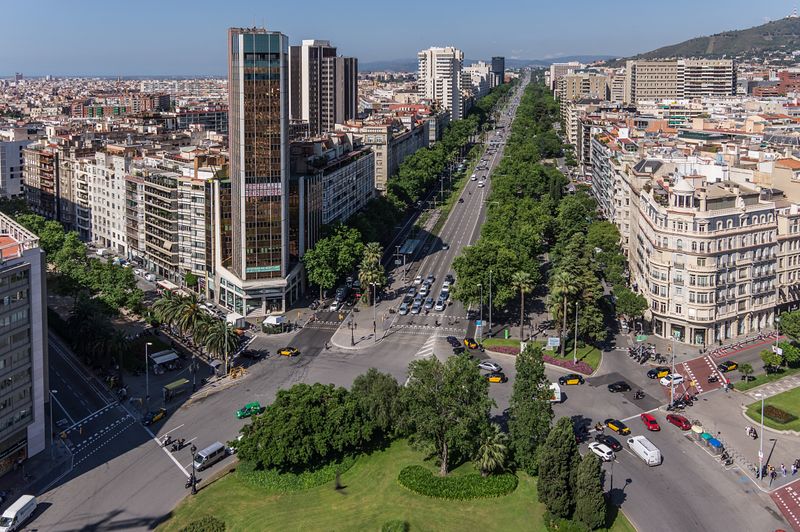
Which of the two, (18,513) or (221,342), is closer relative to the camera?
(18,513)

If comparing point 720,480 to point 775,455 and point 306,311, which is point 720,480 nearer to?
point 775,455

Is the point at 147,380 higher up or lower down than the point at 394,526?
higher up

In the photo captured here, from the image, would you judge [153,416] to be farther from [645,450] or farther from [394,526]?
[645,450]

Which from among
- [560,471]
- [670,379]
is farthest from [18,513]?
[670,379]

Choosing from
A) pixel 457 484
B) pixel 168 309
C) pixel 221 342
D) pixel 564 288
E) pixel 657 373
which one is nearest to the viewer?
pixel 457 484

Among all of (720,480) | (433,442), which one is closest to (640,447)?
(720,480)

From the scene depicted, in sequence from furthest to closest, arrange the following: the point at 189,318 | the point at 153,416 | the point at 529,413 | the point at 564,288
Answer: the point at 189,318 → the point at 564,288 → the point at 153,416 → the point at 529,413
